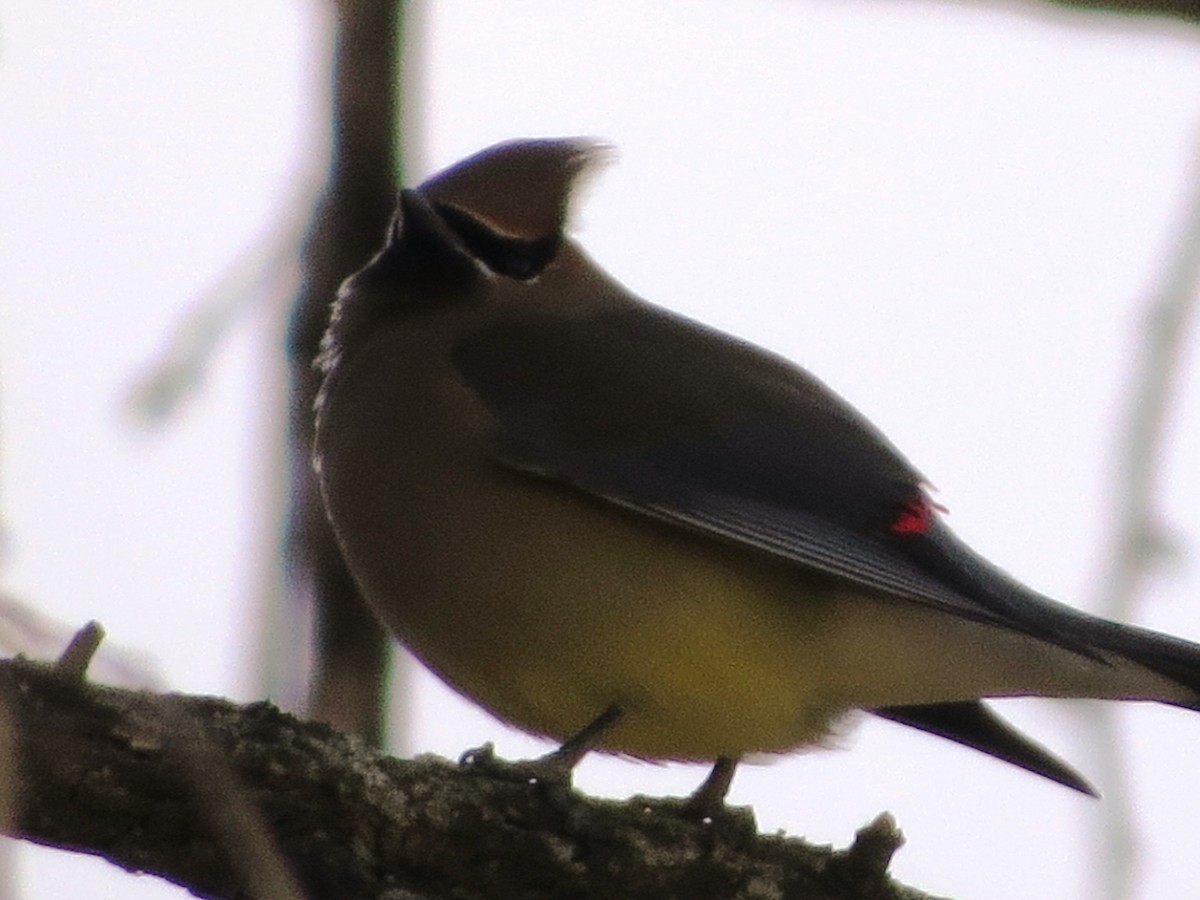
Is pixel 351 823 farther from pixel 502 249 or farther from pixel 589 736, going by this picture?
pixel 502 249

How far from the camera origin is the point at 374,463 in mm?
3598

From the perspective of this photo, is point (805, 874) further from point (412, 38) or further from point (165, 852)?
point (412, 38)

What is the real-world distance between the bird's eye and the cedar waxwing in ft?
0.36

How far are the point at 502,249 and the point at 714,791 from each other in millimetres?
1267

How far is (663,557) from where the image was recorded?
3447 millimetres

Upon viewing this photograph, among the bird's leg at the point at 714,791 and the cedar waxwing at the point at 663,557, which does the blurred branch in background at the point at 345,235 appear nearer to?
the cedar waxwing at the point at 663,557

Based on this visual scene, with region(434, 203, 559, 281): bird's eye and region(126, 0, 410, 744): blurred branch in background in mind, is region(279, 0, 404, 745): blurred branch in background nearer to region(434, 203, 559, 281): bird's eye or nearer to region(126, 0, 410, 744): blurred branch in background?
region(126, 0, 410, 744): blurred branch in background

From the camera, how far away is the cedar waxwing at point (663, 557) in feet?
11.0

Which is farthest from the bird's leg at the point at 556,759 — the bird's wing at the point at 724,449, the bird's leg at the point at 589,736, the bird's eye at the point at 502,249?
the bird's eye at the point at 502,249

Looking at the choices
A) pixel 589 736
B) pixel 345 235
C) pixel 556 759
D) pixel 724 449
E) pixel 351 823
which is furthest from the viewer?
pixel 724 449

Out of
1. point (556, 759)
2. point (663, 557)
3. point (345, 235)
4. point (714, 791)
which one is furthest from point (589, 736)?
point (345, 235)

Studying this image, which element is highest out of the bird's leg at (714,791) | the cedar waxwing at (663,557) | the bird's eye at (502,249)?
the bird's eye at (502,249)

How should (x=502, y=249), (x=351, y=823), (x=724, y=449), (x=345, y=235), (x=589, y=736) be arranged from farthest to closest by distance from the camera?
(x=502, y=249)
(x=724, y=449)
(x=589, y=736)
(x=345, y=235)
(x=351, y=823)

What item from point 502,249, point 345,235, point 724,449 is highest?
point 345,235
